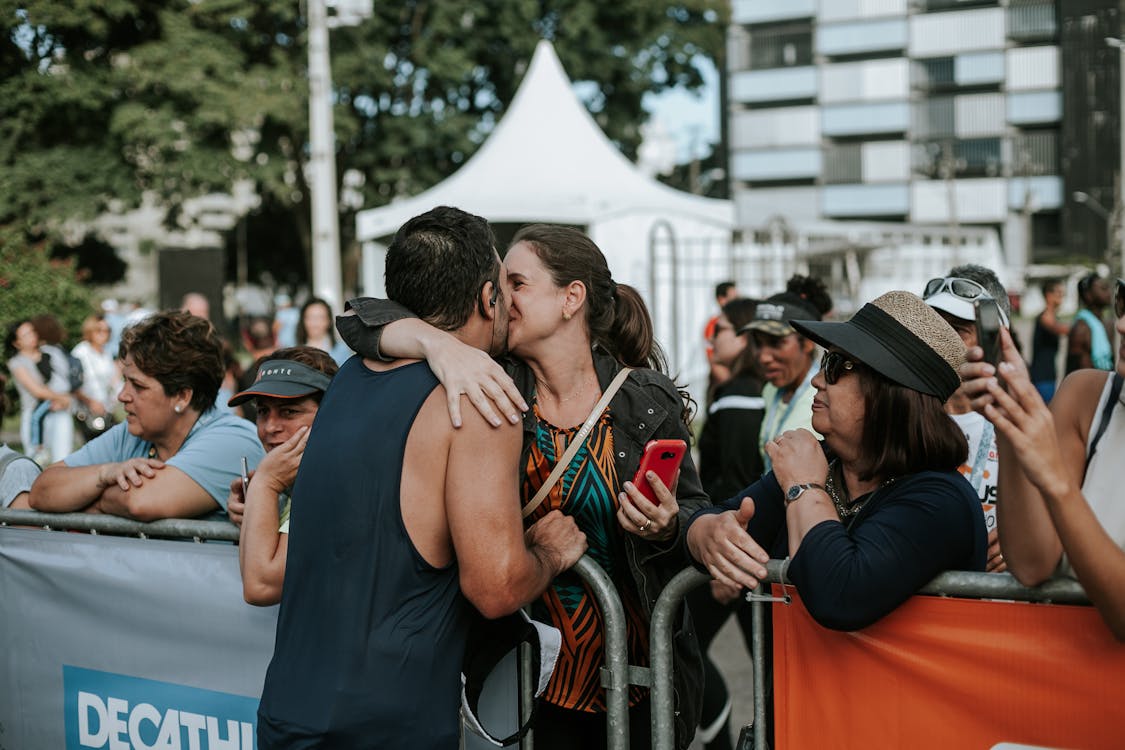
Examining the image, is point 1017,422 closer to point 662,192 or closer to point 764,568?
point 764,568

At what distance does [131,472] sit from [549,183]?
12.7 metres

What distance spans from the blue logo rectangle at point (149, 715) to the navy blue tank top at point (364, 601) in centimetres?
75

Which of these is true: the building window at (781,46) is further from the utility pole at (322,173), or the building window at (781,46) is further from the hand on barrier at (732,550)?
the hand on barrier at (732,550)

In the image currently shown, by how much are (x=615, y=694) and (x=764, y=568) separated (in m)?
0.52

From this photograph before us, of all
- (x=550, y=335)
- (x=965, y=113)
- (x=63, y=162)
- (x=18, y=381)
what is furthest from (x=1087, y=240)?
(x=550, y=335)

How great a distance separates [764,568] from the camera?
8.20 ft

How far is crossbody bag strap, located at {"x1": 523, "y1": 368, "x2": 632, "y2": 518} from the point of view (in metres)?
2.82

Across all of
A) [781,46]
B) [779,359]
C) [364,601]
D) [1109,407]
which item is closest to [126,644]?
[364,601]

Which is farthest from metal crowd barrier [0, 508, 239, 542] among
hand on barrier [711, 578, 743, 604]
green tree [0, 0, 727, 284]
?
green tree [0, 0, 727, 284]

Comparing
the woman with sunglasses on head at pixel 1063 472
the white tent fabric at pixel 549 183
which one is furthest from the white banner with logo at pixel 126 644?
the white tent fabric at pixel 549 183

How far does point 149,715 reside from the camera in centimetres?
332

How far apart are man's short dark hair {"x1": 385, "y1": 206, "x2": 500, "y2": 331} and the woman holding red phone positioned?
165 mm

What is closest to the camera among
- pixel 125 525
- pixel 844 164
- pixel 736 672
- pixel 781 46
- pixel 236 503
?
pixel 236 503

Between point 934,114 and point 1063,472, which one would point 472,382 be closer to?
point 1063,472
